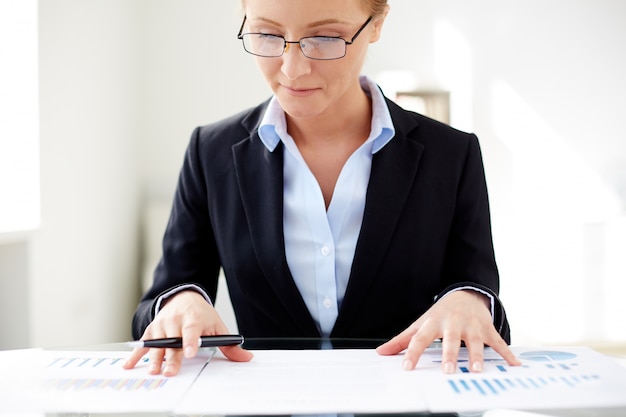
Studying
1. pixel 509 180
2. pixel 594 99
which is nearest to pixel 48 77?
pixel 509 180

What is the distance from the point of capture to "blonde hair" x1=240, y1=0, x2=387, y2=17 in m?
1.37

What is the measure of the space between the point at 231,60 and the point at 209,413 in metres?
3.18

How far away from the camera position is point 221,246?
61.9 inches

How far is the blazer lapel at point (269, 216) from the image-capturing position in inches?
58.0

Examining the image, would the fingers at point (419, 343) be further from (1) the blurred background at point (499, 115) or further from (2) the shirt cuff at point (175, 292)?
(1) the blurred background at point (499, 115)

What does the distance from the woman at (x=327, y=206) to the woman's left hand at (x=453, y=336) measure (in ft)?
0.35

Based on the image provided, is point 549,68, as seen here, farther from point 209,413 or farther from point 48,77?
point 209,413

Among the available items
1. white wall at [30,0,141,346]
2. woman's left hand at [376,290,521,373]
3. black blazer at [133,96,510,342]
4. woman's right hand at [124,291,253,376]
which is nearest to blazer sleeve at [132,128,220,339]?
black blazer at [133,96,510,342]

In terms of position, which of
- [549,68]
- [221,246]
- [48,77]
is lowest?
[221,246]

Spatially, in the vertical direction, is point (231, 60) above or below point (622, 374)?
above

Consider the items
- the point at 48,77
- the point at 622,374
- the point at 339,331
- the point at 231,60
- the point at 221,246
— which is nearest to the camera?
the point at 622,374

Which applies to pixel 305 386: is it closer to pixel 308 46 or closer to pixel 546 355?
pixel 546 355

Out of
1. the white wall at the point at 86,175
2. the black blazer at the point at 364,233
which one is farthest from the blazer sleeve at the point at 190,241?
the white wall at the point at 86,175

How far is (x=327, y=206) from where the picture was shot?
5.02 ft
